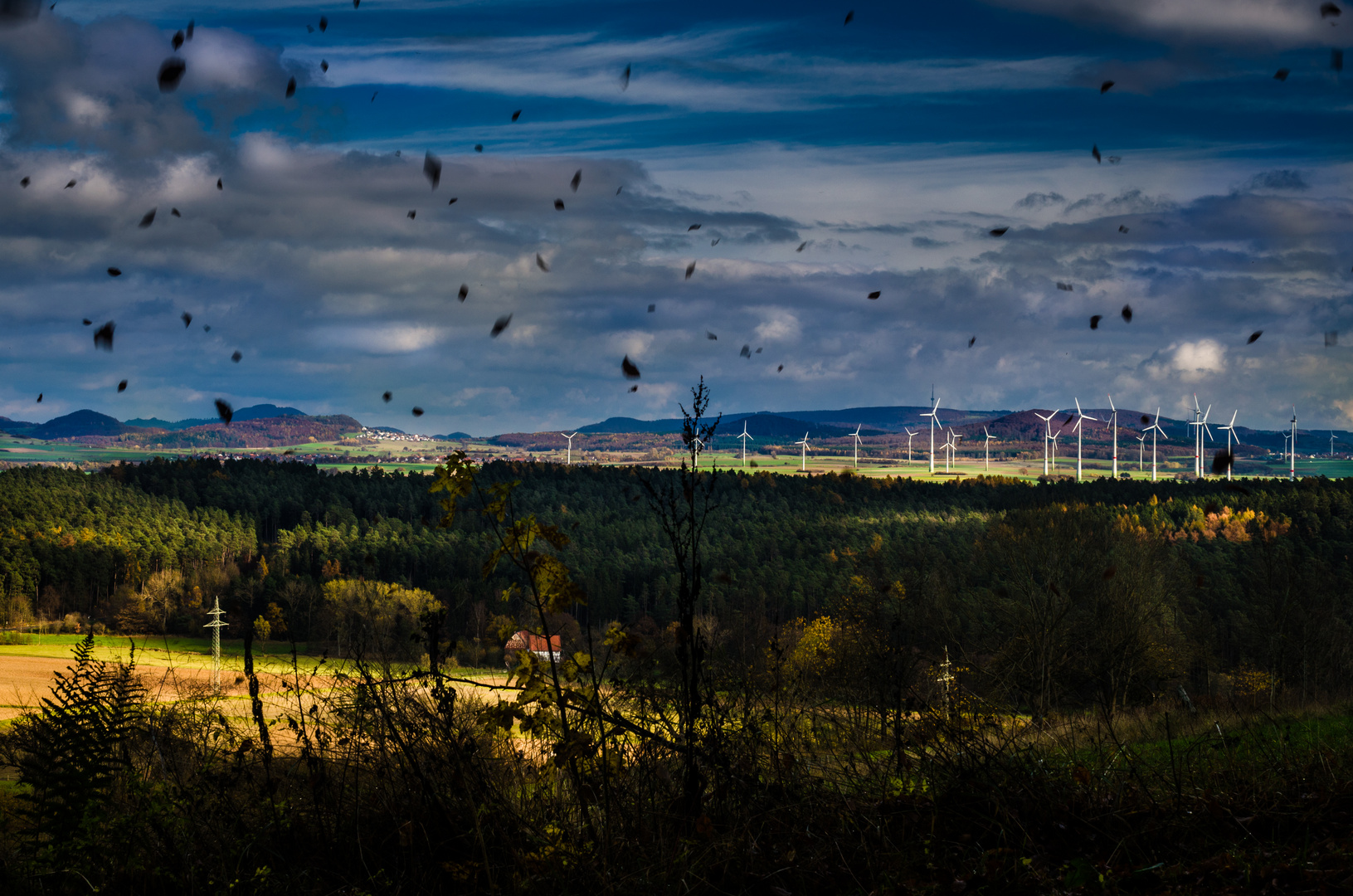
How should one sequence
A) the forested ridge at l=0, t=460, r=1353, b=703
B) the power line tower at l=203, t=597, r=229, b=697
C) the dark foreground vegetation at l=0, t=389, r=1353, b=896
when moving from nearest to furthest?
the dark foreground vegetation at l=0, t=389, r=1353, b=896
the power line tower at l=203, t=597, r=229, b=697
the forested ridge at l=0, t=460, r=1353, b=703

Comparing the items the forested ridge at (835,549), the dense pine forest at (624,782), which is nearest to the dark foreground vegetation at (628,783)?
the dense pine forest at (624,782)

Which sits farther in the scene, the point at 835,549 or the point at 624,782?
the point at 835,549

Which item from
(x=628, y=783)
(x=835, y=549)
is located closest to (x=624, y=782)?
(x=628, y=783)

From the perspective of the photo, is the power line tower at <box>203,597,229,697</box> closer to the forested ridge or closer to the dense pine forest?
the dense pine forest

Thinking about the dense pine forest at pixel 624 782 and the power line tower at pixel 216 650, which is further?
the power line tower at pixel 216 650

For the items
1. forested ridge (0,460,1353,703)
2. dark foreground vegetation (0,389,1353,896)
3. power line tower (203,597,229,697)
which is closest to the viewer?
dark foreground vegetation (0,389,1353,896)

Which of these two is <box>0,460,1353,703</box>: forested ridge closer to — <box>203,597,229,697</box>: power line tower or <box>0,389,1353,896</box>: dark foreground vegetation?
<box>0,389,1353,896</box>: dark foreground vegetation

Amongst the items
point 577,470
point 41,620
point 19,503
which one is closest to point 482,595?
point 41,620

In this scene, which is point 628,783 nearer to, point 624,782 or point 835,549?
point 624,782

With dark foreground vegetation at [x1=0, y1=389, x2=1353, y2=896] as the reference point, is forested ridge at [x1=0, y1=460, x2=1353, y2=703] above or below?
below

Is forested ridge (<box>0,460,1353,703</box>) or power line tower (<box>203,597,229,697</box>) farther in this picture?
forested ridge (<box>0,460,1353,703</box>)

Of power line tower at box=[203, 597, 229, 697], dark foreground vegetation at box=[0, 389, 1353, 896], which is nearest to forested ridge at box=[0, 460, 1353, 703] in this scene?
dark foreground vegetation at box=[0, 389, 1353, 896]

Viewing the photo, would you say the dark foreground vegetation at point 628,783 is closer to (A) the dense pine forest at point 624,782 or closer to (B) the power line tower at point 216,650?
(A) the dense pine forest at point 624,782
